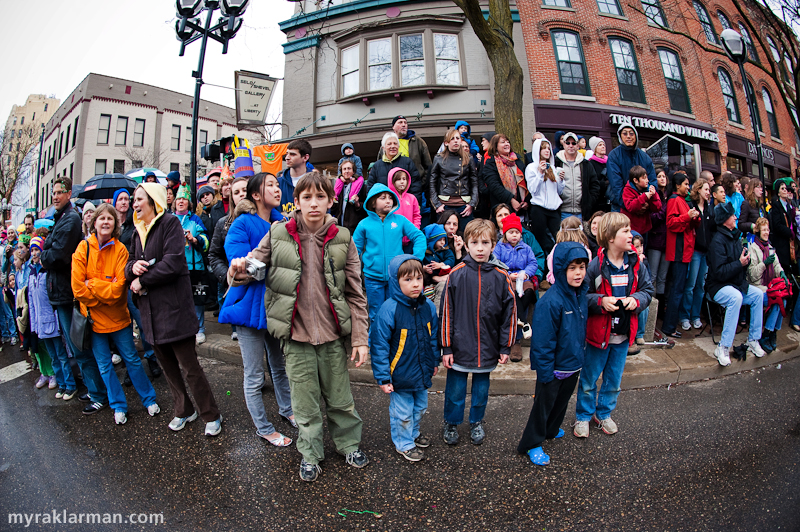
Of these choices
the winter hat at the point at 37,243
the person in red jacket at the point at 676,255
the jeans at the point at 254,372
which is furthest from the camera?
the person in red jacket at the point at 676,255

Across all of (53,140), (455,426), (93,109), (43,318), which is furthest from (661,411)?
(53,140)

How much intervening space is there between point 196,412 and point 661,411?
175 inches

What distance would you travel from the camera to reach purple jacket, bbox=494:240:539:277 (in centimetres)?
494

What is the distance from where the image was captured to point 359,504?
271 cm

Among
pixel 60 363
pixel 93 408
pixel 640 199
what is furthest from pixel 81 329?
pixel 640 199

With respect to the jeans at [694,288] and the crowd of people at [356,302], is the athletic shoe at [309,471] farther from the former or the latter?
the jeans at [694,288]

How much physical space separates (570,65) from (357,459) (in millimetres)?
15518

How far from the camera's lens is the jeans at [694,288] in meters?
5.87

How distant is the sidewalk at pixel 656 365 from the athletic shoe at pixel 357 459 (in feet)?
4.85

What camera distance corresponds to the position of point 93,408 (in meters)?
4.20

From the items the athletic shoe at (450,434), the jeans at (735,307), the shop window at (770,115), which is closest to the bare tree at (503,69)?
the jeans at (735,307)

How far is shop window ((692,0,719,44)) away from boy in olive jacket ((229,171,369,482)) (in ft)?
72.0

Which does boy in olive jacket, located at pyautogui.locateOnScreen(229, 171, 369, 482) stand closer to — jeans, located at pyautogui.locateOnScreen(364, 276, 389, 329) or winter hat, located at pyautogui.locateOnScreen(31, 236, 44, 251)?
jeans, located at pyautogui.locateOnScreen(364, 276, 389, 329)

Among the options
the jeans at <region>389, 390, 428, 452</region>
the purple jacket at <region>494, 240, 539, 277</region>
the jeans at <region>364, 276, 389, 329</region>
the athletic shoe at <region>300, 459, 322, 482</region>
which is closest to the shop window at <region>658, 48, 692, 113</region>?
the purple jacket at <region>494, 240, 539, 277</region>
